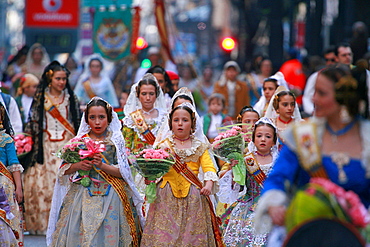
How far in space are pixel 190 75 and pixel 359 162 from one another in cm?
1388

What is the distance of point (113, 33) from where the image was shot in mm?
19812

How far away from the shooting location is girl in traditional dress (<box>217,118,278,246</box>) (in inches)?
338

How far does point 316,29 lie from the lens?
2295 cm

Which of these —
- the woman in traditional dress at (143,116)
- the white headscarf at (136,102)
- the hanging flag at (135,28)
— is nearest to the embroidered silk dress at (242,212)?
the woman in traditional dress at (143,116)

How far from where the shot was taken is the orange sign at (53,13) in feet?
85.5

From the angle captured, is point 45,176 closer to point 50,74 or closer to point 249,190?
point 50,74

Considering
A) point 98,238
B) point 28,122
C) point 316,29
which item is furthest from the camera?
point 316,29

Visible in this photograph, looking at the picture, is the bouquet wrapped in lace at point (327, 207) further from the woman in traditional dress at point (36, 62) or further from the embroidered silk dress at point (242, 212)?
the woman in traditional dress at point (36, 62)

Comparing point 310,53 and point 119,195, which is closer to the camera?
point 119,195

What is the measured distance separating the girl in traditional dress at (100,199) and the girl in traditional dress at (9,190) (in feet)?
1.43

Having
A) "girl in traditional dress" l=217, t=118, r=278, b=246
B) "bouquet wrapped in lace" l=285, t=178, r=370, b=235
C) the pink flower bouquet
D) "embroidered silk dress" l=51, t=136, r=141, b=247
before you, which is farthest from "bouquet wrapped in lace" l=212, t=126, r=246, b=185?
"bouquet wrapped in lace" l=285, t=178, r=370, b=235

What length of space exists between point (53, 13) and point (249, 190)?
18989 millimetres

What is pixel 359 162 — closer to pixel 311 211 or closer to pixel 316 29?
pixel 311 211

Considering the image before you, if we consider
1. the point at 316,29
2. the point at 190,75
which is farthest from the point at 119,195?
the point at 316,29
